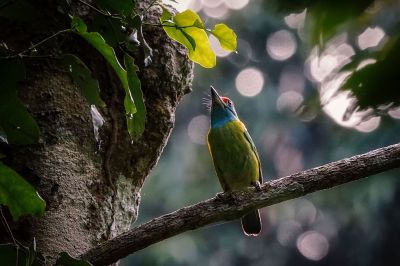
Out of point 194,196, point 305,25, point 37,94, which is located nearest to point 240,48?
point 194,196

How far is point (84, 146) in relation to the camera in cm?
211

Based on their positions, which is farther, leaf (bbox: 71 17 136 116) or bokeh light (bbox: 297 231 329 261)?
bokeh light (bbox: 297 231 329 261)

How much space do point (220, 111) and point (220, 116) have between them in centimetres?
8

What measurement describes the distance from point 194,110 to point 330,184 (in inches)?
521

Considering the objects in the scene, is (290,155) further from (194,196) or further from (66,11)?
(66,11)

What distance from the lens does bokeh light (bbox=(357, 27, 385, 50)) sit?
1.32 feet

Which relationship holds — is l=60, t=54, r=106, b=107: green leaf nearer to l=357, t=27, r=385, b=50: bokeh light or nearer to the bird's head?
l=357, t=27, r=385, b=50: bokeh light

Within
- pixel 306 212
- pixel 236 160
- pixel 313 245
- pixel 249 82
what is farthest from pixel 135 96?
pixel 313 245

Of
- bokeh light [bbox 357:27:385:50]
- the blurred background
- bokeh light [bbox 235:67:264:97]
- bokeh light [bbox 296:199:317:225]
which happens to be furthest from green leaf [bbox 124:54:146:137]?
bokeh light [bbox 296:199:317:225]

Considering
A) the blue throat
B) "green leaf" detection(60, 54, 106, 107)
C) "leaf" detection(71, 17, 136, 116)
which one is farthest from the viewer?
the blue throat

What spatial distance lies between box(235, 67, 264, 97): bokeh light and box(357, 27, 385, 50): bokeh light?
42.8ft

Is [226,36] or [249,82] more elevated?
[249,82]

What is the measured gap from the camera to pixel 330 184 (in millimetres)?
1879

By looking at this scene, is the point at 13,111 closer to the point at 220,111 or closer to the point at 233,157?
the point at 233,157
